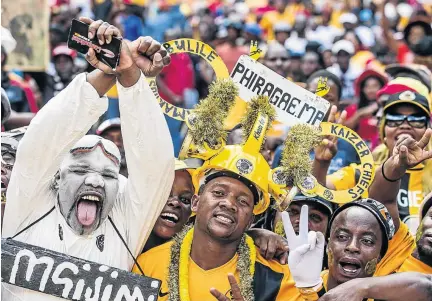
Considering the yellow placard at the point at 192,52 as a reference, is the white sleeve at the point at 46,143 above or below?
below

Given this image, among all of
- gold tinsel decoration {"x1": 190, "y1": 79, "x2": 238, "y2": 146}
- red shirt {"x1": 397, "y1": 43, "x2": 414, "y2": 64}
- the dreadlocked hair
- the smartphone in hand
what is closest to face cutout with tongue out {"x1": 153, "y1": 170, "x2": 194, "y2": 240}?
gold tinsel decoration {"x1": 190, "y1": 79, "x2": 238, "y2": 146}

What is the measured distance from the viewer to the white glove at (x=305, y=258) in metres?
4.68

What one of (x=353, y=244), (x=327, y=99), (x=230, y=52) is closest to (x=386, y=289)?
(x=353, y=244)

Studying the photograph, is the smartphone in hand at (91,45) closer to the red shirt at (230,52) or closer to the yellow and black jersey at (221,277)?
the yellow and black jersey at (221,277)

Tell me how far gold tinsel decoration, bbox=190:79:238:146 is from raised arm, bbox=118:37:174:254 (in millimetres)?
313

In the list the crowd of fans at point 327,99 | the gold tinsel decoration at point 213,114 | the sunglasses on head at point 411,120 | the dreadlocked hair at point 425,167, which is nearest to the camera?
the gold tinsel decoration at point 213,114

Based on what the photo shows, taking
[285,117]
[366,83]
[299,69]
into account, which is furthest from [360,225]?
[299,69]

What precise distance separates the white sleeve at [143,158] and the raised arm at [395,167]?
1.34 m

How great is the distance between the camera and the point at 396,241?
221 inches

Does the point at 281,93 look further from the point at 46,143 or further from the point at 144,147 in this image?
the point at 46,143

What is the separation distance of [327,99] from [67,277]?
3.49 metres

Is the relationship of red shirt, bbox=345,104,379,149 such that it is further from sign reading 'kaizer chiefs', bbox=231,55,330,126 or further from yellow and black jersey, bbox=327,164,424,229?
sign reading 'kaizer chiefs', bbox=231,55,330,126

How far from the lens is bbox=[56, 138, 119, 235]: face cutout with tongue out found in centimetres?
493

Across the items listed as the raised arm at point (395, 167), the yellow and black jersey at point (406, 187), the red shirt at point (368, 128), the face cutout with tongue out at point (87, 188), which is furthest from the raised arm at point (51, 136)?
the red shirt at point (368, 128)
